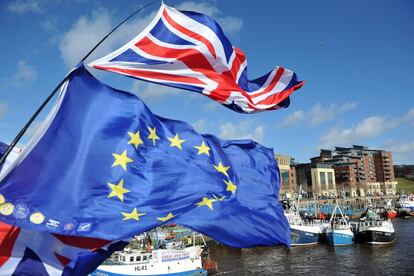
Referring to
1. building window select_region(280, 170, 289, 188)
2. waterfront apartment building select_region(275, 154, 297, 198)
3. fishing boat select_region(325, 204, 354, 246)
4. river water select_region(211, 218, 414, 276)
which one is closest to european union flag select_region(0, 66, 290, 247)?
river water select_region(211, 218, 414, 276)

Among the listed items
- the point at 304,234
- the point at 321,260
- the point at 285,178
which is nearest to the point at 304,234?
the point at 304,234

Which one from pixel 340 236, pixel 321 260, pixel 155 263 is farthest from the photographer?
pixel 340 236

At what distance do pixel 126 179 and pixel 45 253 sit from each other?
2.48 meters

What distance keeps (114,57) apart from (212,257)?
5181cm

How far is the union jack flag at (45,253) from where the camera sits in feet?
27.4

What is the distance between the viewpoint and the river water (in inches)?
1812

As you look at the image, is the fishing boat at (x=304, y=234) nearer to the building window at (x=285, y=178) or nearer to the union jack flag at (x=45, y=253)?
the union jack flag at (x=45, y=253)

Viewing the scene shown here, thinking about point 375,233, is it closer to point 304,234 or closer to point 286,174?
point 304,234

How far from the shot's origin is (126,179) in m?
9.96

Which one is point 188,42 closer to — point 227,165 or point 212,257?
point 227,165

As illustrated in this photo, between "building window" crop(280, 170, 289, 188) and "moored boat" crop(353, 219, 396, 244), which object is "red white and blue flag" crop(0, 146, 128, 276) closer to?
"moored boat" crop(353, 219, 396, 244)

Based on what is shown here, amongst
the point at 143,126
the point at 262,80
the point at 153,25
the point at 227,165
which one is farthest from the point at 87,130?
the point at 262,80

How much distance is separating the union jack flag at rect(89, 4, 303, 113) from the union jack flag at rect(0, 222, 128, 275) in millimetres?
3982

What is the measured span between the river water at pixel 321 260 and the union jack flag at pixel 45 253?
131ft
